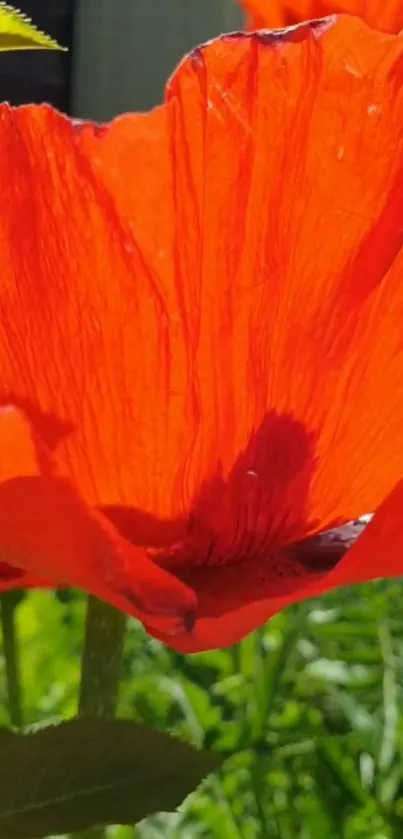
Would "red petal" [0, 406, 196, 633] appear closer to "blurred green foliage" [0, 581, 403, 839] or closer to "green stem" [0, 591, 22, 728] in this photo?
"green stem" [0, 591, 22, 728]

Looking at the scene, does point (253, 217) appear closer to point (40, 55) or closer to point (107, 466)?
point (107, 466)

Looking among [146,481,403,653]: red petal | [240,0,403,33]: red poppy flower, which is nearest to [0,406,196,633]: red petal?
[146,481,403,653]: red petal

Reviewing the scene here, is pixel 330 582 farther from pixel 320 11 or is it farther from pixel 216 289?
pixel 320 11

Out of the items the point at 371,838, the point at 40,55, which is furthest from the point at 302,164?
the point at 40,55

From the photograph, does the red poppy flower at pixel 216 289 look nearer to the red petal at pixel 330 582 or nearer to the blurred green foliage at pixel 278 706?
the red petal at pixel 330 582

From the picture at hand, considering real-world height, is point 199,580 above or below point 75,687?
above

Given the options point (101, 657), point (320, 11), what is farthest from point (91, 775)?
point (320, 11)

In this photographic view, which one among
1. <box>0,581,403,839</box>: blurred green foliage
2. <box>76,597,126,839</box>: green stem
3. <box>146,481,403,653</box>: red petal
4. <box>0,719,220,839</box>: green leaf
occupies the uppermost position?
<box>146,481,403,653</box>: red petal
